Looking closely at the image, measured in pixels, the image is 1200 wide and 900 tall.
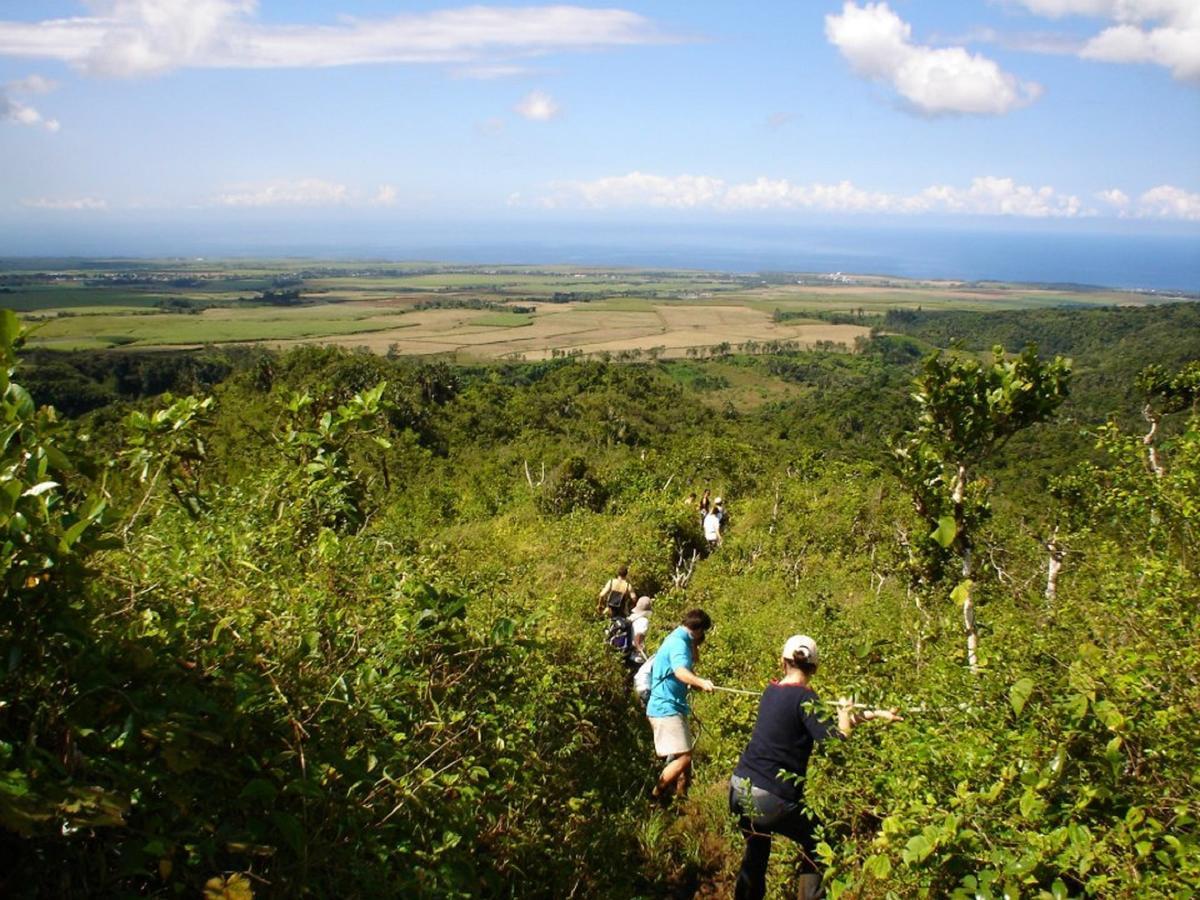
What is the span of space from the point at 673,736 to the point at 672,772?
0.74ft

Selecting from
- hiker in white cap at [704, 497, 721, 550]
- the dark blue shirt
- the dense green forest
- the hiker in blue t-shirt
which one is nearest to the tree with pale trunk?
the dense green forest

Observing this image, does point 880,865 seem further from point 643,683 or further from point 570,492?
point 570,492

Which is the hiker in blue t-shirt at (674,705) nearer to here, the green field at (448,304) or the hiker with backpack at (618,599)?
the hiker with backpack at (618,599)

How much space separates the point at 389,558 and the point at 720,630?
4522 millimetres

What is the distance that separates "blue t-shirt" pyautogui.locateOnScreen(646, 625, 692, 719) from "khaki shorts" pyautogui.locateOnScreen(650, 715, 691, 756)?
0.04 m

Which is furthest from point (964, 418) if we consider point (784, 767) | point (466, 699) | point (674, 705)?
point (466, 699)

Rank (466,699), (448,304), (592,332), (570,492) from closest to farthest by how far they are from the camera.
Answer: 1. (466,699)
2. (570,492)
3. (592,332)
4. (448,304)

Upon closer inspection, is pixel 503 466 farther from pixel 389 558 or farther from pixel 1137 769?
pixel 1137 769

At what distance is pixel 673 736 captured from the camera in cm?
473

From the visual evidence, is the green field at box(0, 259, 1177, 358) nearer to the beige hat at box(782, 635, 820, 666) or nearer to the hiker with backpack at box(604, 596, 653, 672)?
the hiker with backpack at box(604, 596, 653, 672)

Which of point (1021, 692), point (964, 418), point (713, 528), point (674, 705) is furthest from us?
point (713, 528)

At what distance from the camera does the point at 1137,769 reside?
9.02 ft

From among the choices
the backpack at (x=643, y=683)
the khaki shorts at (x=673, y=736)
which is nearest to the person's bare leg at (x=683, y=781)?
the khaki shorts at (x=673, y=736)

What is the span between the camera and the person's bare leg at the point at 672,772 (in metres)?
4.68
